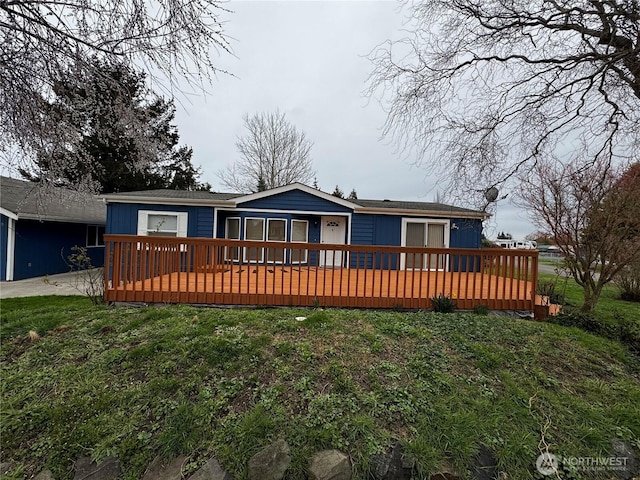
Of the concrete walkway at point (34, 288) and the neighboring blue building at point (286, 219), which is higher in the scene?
the neighboring blue building at point (286, 219)

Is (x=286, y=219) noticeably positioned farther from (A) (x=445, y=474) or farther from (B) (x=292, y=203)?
(A) (x=445, y=474)

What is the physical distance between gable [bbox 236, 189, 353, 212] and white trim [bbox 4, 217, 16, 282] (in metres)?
7.72

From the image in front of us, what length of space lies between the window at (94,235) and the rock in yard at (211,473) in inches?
612

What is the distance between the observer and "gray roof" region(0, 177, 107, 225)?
352 centimetres

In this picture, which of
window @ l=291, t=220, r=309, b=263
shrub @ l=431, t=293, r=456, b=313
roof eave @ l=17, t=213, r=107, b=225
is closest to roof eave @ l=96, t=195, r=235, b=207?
roof eave @ l=17, t=213, r=107, b=225

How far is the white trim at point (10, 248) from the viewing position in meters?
9.98

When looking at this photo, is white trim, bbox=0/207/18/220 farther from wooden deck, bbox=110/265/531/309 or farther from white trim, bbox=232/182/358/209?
wooden deck, bbox=110/265/531/309

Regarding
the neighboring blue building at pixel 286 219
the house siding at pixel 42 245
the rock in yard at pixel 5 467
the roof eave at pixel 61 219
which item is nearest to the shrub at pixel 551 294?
the neighboring blue building at pixel 286 219

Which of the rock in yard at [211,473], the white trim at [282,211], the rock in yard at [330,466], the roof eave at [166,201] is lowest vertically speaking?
the rock in yard at [211,473]

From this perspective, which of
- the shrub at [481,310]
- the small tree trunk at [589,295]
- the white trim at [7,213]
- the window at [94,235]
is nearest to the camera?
the shrub at [481,310]

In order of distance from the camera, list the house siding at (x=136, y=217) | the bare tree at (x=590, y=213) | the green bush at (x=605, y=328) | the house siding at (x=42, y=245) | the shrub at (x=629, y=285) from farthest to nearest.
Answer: the house siding at (x=42, y=245), the house siding at (x=136, y=217), the shrub at (x=629, y=285), the bare tree at (x=590, y=213), the green bush at (x=605, y=328)

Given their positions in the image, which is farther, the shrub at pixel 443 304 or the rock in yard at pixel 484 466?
the shrub at pixel 443 304

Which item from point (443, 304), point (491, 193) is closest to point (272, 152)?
point (491, 193)
